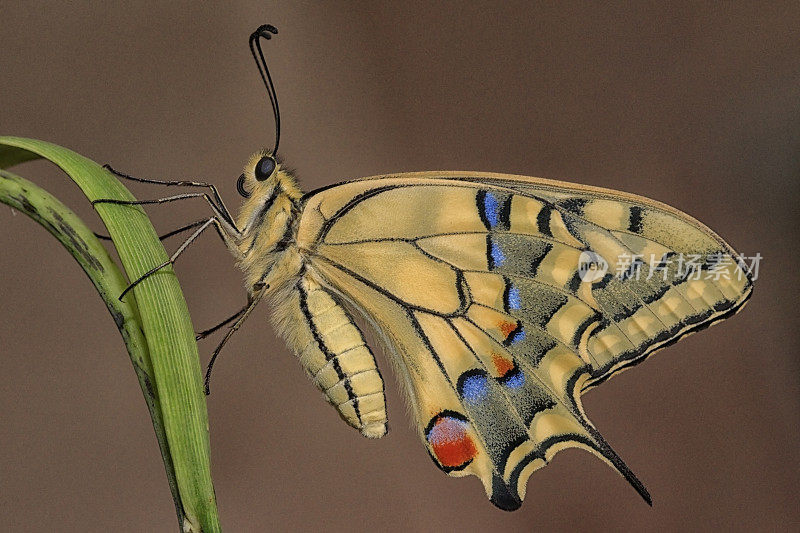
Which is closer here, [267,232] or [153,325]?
[153,325]

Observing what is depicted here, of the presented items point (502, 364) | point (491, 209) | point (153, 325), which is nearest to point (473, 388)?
point (502, 364)

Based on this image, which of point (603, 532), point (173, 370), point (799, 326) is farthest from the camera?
point (799, 326)

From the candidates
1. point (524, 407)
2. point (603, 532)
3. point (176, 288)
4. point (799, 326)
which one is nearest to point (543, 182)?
point (524, 407)

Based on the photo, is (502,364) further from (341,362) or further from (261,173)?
(261,173)

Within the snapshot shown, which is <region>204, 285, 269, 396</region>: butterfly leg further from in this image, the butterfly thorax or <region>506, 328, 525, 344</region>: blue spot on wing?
<region>506, 328, 525, 344</region>: blue spot on wing

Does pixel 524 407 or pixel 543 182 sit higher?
pixel 543 182

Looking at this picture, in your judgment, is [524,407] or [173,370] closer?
[173,370]

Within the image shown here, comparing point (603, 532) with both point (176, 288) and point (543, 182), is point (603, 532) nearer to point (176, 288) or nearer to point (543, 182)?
point (543, 182)

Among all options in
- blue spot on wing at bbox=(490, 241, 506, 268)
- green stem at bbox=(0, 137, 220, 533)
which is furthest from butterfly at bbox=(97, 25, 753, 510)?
green stem at bbox=(0, 137, 220, 533)
